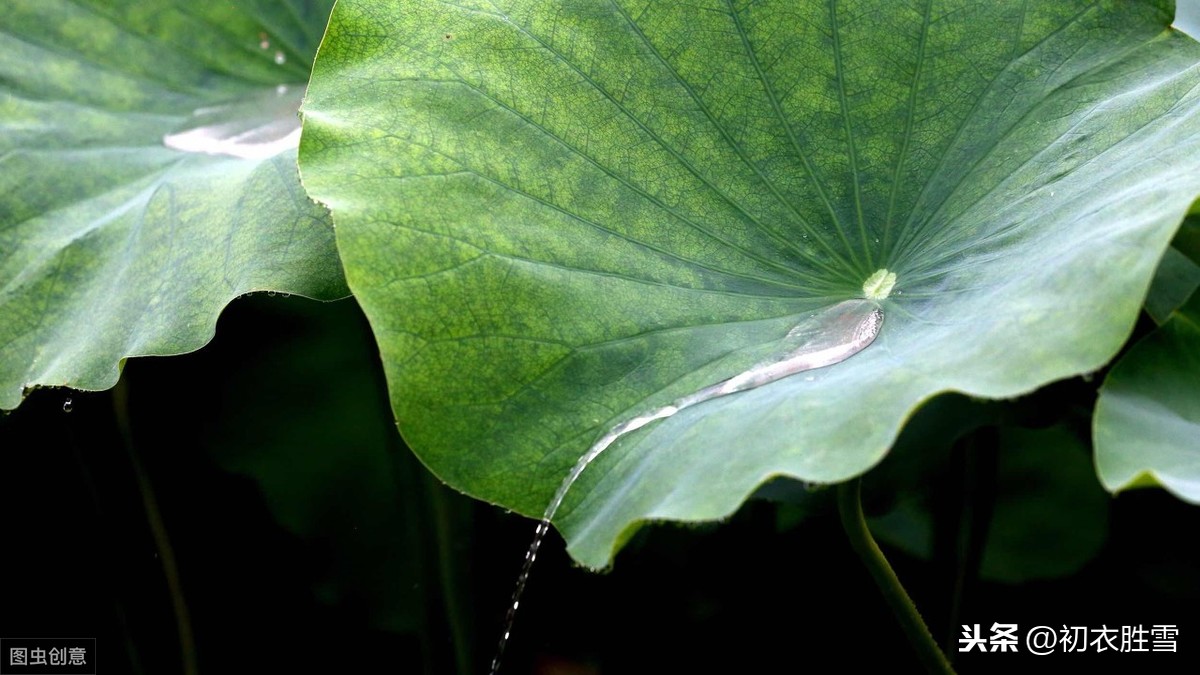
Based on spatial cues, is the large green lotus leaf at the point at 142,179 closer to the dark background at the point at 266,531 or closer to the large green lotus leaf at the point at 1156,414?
the dark background at the point at 266,531

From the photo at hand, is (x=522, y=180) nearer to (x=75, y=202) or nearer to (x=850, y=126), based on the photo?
(x=850, y=126)

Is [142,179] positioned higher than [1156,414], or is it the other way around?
[142,179]

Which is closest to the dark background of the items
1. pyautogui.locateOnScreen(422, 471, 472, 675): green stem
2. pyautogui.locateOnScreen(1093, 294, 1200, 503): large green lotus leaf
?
pyautogui.locateOnScreen(422, 471, 472, 675): green stem

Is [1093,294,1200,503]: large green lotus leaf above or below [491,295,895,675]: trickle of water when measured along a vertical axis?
below

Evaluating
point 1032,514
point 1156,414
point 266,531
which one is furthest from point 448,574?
point 1156,414

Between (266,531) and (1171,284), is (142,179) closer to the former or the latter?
(266,531)

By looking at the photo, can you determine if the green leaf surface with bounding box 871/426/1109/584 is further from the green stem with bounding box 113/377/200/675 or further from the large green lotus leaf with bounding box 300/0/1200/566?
the green stem with bounding box 113/377/200/675
